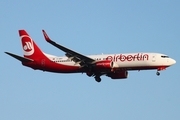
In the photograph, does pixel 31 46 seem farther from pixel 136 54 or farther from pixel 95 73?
pixel 136 54

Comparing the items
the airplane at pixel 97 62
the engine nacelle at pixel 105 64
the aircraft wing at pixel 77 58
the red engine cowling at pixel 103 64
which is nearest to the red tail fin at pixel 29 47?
the airplane at pixel 97 62

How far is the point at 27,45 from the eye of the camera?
9056 centimetres

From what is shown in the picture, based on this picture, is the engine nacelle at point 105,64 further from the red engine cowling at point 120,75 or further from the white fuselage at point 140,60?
the red engine cowling at point 120,75

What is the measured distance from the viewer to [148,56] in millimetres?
80625

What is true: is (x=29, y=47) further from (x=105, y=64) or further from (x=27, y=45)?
(x=105, y=64)

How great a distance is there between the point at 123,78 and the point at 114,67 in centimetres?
721

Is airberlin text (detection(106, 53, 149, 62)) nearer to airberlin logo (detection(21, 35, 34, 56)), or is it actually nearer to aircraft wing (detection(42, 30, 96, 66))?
aircraft wing (detection(42, 30, 96, 66))

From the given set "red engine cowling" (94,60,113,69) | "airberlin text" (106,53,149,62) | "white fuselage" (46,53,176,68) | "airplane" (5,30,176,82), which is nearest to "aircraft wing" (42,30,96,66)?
"airplane" (5,30,176,82)

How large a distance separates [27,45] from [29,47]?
616mm

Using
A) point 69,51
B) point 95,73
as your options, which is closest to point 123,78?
point 95,73

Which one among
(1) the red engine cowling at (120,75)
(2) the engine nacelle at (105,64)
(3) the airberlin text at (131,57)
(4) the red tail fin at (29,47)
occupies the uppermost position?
(4) the red tail fin at (29,47)

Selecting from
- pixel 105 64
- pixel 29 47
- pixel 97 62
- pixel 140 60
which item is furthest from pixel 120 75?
pixel 29 47

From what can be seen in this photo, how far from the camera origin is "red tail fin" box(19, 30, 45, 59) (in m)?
88.9

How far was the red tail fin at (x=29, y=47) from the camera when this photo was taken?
88.9 meters
